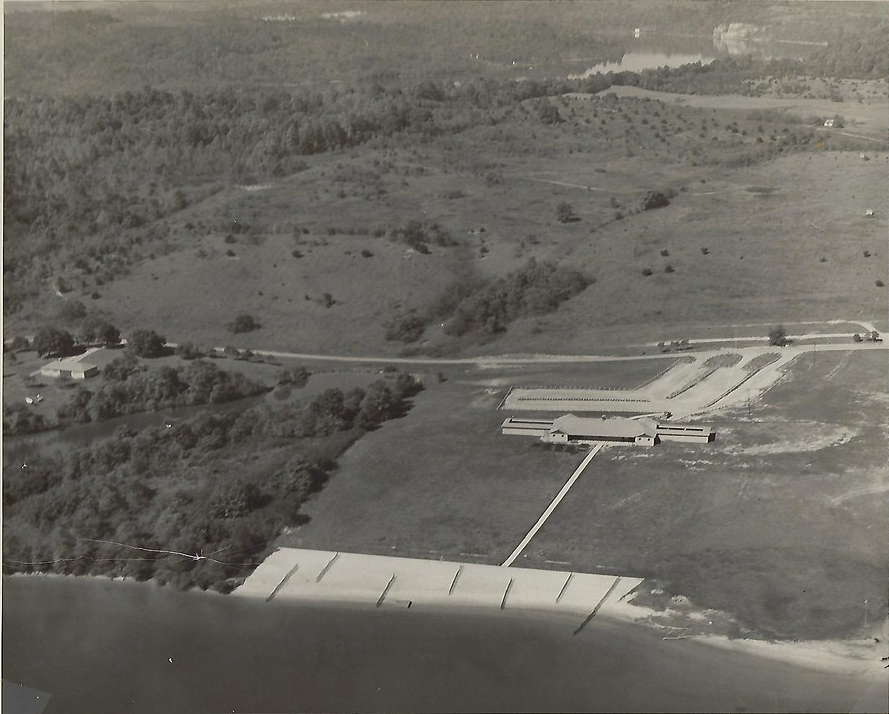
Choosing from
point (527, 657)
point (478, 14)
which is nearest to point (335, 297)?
point (478, 14)

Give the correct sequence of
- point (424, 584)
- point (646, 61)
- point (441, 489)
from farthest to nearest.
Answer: point (646, 61), point (441, 489), point (424, 584)

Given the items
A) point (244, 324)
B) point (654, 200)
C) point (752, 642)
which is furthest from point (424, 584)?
point (654, 200)

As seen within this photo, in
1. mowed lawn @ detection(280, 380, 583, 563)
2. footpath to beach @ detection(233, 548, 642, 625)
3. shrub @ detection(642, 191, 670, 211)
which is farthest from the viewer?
shrub @ detection(642, 191, 670, 211)

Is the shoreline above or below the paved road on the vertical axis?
below

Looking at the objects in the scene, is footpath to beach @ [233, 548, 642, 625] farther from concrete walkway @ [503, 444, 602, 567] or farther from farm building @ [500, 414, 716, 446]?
farm building @ [500, 414, 716, 446]

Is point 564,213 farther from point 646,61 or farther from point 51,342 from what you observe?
point 51,342

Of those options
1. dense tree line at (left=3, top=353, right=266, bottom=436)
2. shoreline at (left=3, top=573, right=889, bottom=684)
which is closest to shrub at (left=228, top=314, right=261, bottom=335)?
dense tree line at (left=3, top=353, right=266, bottom=436)

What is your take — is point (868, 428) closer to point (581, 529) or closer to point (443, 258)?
point (581, 529)
